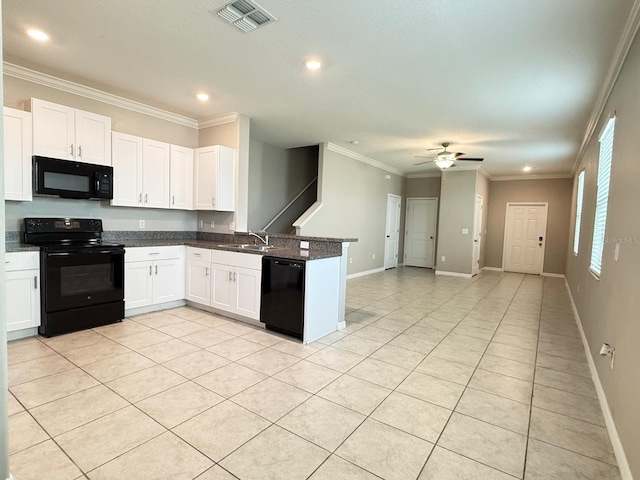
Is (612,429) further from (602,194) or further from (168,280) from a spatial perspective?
(168,280)

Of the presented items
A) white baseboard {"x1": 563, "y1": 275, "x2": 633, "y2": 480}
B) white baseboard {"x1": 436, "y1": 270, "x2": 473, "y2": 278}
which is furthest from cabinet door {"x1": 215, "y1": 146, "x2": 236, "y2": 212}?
white baseboard {"x1": 436, "y1": 270, "x2": 473, "y2": 278}

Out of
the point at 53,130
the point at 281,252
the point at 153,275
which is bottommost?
the point at 153,275

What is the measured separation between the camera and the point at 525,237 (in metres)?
9.17

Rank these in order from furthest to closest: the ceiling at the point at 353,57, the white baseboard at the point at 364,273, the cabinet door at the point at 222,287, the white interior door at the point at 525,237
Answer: the white interior door at the point at 525,237
the white baseboard at the point at 364,273
the cabinet door at the point at 222,287
the ceiling at the point at 353,57

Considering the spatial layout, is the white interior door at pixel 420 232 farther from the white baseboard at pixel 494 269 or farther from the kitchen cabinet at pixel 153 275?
the kitchen cabinet at pixel 153 275

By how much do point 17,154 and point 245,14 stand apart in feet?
9.01

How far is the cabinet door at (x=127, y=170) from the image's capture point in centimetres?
405

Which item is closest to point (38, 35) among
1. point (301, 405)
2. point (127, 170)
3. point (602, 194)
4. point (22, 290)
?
point (127, 170)

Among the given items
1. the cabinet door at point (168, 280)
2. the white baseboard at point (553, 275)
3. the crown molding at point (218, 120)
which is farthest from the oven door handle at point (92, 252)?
the white baseboard at point (553, 275)

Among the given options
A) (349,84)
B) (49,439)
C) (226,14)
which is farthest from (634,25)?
(49,439)

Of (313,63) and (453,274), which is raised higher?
(313,63)

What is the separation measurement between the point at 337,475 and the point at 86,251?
3.31 m

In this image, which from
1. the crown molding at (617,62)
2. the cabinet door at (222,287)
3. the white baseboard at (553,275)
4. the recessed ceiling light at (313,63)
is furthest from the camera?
the white baseboard at (553,275)

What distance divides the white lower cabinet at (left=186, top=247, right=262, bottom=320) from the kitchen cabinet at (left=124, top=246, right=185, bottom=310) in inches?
6.0
